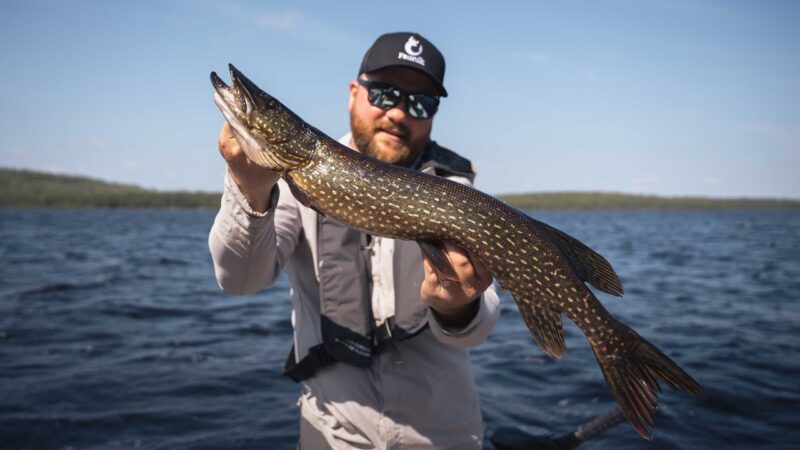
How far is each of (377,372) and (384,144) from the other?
1.53 meters

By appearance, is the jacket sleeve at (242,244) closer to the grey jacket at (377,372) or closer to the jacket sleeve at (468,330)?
the grey jacket at (377,372)

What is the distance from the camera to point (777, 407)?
666cm

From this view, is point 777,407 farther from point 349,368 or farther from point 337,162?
point 337,162

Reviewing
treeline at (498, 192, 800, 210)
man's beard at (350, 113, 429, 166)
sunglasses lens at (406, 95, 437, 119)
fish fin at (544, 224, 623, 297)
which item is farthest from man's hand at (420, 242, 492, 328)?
treeline at (498, 192, 800, 210)

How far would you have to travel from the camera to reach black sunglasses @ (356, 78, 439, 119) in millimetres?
3863

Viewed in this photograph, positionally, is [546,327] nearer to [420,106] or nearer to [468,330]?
[468,330]

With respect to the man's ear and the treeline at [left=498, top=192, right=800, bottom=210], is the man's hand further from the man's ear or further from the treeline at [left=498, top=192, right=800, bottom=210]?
the treeline at [left=498, top=192, right=800, bottom=210]

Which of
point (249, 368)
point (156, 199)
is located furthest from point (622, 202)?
point (249, 368)

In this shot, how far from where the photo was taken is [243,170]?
2932mm

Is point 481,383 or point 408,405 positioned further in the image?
point 481,383

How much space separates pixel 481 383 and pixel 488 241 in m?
5.23

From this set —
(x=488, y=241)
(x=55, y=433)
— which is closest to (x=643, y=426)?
(x=488, y=241)

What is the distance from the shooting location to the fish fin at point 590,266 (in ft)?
10.3

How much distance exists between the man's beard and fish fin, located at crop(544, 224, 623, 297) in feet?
4.10
